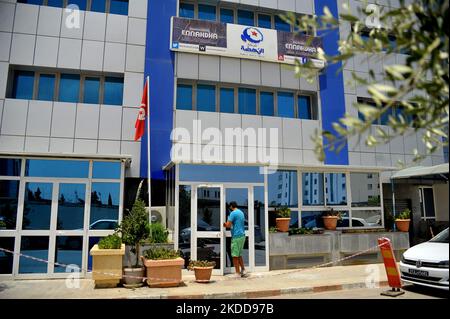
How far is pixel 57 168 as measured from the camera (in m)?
10.9

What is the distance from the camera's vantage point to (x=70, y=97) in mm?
12594

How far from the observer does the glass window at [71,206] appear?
10.8 m

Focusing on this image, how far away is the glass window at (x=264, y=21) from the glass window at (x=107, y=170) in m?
8.13

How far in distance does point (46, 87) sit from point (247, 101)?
277 inches

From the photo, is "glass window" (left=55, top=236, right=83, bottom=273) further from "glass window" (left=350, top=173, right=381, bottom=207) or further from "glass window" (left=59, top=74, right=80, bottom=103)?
"glass window" (left=350, top=173, right=381, bottom=207)

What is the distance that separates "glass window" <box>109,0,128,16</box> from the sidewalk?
9136 mm

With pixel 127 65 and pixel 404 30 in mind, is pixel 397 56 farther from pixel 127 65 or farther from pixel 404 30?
pixel 404 30

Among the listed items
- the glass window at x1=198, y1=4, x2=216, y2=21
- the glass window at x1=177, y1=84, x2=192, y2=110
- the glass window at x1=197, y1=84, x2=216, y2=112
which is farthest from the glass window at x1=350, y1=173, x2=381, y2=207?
the glass window at x1=198, y1=4, x2=216, y2=21

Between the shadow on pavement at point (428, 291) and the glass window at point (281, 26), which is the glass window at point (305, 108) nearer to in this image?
the glass window at point (281, 26)

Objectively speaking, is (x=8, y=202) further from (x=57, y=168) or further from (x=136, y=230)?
(x=136, y=230)

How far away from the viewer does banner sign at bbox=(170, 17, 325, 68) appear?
13.5 metres

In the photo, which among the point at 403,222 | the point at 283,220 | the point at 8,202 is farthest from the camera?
the point at 403,222

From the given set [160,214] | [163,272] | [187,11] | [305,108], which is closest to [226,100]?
[305,108]

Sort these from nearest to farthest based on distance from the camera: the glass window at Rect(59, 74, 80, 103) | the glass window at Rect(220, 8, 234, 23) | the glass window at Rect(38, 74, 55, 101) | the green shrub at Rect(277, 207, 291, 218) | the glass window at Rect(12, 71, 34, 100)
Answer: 1. the green shrub at Rect(277, 207, 291, 218)
2. the glass window at Rect(12, 71, 34, 100)
3. the glass window at Rect(38, 74, 55, 101)
4. the glass window at Rect(59, 74, 80, 103)
5. the glass window at Rect(220, 8, 234, 23)
